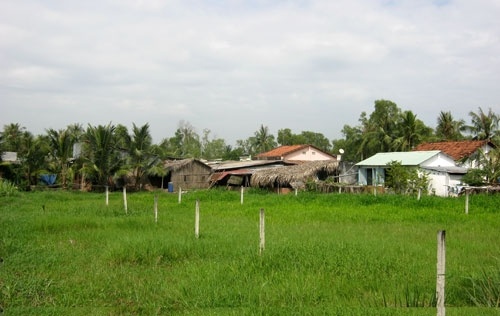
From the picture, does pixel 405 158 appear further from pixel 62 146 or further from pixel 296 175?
pixel 62 146

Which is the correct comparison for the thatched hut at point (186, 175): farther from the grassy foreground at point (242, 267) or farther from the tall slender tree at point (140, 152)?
the grassy foreground at point (242, 267)

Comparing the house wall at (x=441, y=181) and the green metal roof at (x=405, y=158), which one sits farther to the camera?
the green metal roof at (x=405, y=158)

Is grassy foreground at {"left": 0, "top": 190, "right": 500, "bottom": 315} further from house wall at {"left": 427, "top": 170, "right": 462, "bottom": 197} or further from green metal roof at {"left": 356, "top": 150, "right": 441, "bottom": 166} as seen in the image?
green metal roof at {"left": 356, "top": 150, "right": 441, "bottom": 166}

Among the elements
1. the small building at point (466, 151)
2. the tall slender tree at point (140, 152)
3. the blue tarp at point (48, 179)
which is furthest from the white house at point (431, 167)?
the blue tarp at point (48, 179)

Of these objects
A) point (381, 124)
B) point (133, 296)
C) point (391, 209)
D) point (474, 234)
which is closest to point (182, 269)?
point (133, 296)

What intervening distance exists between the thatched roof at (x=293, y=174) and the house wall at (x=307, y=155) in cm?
1636

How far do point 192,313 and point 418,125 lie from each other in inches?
1518

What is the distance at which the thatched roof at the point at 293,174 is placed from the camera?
102 ft

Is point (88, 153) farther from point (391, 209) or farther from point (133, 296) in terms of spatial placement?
point (133, 296)

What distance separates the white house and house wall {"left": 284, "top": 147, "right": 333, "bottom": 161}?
1840 cm

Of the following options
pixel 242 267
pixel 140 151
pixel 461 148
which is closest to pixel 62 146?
pixel 140 151

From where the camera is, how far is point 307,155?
170 ft

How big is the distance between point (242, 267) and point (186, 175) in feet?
102

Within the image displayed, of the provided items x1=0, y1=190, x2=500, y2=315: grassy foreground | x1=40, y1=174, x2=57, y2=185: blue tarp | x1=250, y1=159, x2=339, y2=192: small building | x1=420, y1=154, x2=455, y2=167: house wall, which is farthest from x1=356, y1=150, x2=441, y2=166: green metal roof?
x1=40, y1=174, x2=57, y2=185: blue tarp
